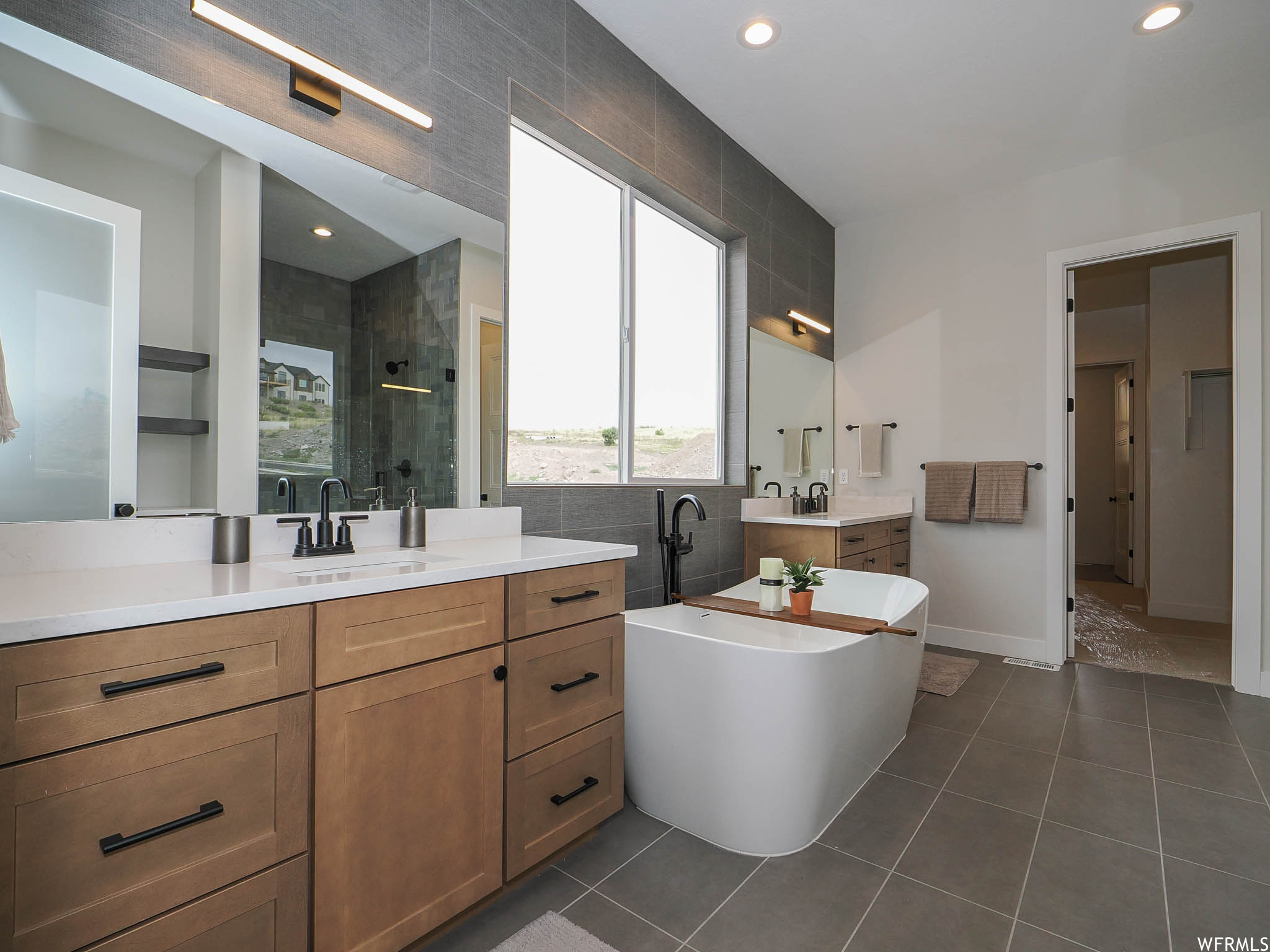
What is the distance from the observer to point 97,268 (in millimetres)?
1302

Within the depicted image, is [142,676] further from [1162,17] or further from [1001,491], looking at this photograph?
[1001,491]

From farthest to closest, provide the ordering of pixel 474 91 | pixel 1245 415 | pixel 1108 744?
pixel 1245 415 → pixel 1108 744 → pixel 474 91

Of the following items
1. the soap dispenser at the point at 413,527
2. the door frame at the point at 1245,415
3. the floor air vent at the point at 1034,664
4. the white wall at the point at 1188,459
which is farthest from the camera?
the white wall at the point at 1188,459

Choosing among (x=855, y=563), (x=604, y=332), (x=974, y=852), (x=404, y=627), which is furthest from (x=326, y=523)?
(x=855, y=563)

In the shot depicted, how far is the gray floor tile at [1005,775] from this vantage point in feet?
6.84

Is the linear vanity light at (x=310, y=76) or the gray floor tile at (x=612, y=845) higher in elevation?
the linear vanity light at (x=310, y=76)

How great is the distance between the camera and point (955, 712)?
9.45 ft

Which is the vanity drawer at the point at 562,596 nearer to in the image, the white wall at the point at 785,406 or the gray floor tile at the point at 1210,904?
the gray floor tile at the point at 1210,904

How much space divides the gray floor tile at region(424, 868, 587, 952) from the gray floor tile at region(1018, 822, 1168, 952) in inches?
44.5

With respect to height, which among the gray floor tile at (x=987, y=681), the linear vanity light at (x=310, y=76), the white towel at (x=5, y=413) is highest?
the linear vanity light at (x=310, y=76)

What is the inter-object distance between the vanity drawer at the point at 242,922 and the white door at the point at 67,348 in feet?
2.59

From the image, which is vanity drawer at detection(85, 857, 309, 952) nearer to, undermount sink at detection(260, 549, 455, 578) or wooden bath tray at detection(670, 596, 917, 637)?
undermount sink at detection(260, 549, 455, 578)

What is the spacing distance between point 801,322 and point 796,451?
0.85 meters

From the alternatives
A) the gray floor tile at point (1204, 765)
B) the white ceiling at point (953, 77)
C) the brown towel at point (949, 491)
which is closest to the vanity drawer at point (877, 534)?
the brown towel at point (949, 491)
